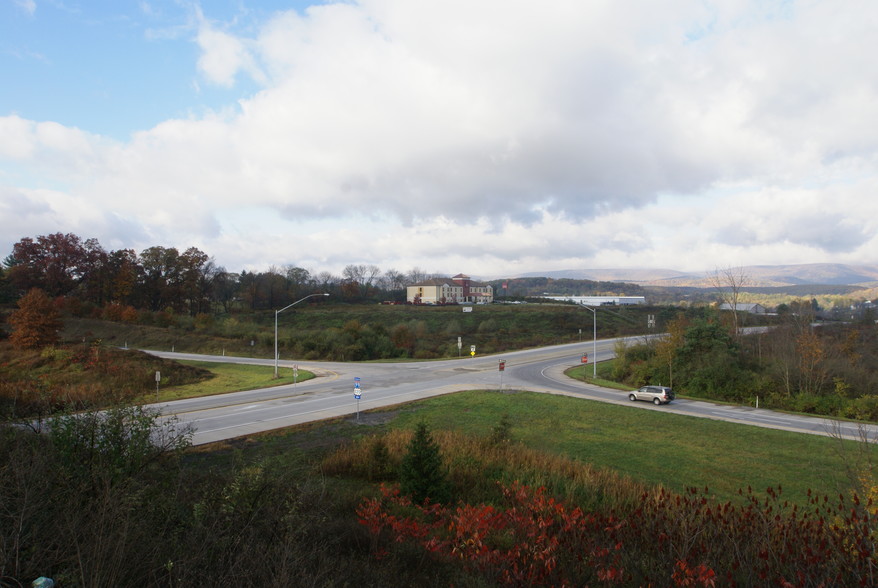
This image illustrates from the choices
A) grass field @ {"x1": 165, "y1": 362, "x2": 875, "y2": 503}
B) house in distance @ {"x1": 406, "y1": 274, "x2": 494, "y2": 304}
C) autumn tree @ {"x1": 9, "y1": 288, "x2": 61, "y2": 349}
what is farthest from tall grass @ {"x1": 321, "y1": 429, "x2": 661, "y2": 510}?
house in distance @ {"x1": 406, "y1": 274, "x2": 494, "y2": 304}

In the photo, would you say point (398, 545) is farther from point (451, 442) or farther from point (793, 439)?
point (793, 439)

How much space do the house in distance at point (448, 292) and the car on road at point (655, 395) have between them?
85.8 meters

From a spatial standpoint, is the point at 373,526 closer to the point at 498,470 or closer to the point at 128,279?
the point at 498,470

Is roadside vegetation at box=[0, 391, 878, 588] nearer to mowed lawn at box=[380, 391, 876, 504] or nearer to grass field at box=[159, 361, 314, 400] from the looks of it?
mowed lawn at box=[380, 391, 876, 504]

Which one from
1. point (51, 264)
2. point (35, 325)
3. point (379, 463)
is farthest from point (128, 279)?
point (379, 463)

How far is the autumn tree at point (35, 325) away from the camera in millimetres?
32312

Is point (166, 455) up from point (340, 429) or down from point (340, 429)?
up

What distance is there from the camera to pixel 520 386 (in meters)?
33.8

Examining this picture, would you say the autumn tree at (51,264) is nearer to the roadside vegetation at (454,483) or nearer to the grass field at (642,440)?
the roadside vegetation at (454,483)

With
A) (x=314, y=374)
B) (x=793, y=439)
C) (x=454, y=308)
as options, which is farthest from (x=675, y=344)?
(x=454, y=308)

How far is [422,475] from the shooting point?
995cm

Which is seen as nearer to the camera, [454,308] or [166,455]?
[166,455]

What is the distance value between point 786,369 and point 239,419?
107 ft

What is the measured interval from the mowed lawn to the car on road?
3.96 meters
